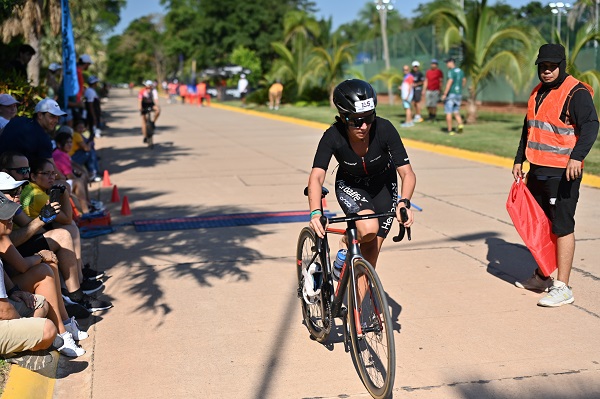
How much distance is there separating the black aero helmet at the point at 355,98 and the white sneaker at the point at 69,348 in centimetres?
234

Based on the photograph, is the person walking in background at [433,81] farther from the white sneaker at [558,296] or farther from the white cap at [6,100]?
the white sneaker at [558,296]

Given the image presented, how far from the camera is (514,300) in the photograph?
645cm

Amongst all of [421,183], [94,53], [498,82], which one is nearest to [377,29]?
[94,53]

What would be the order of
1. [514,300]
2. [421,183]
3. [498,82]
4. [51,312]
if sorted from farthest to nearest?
[498,82], [421,183], [514,300], [51,312]

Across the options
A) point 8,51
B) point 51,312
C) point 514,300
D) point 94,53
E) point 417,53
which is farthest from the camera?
point 94,53

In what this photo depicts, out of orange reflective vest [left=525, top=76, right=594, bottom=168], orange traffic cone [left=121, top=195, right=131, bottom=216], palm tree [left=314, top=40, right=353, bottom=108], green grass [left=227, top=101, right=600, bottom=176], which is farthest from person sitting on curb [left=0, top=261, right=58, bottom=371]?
palm tree [left=314, top=40, right=353, bottom=108]

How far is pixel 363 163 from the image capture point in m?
5.10

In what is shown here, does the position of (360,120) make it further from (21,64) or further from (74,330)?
(21,64)

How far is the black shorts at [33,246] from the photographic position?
18.4 feet

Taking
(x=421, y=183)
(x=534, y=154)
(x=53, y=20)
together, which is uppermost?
(x=53, y=20)

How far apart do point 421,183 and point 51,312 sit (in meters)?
8.78

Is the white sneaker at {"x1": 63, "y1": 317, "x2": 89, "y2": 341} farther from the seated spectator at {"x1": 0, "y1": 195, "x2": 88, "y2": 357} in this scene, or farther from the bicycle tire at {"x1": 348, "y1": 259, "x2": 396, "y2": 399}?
the bicycle tire at {"x1": 348, "y1": 259, "x2": 396, "y2": 399}

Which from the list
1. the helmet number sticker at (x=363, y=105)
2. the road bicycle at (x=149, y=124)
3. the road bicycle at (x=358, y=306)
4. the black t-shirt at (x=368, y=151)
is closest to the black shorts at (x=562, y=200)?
the black t-shirt at (x=368, y=151)

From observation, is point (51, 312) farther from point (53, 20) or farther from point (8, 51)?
point (53, 20)
